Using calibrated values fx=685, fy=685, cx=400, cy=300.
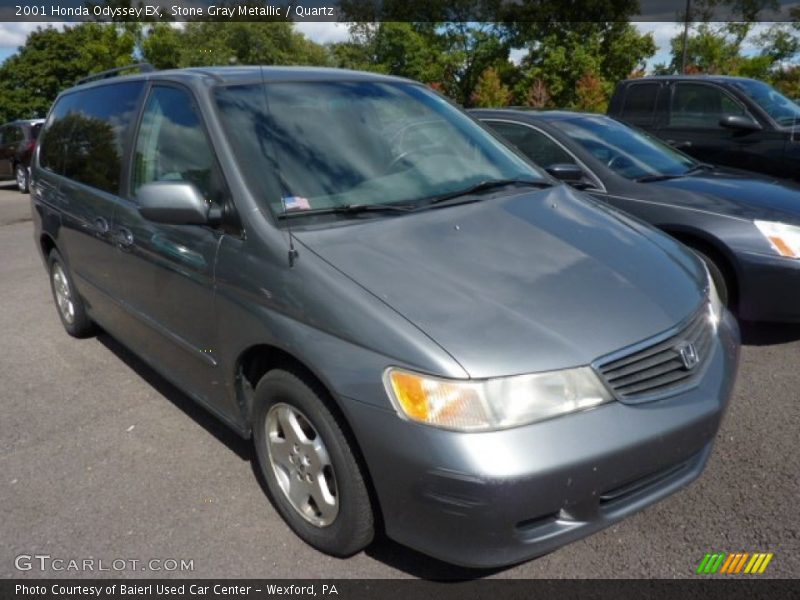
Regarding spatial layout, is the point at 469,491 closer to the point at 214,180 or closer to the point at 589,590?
the point at 589,590

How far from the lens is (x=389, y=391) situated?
2.09 m

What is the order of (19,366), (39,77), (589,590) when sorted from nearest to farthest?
(589,590), (19,366), (39,77)

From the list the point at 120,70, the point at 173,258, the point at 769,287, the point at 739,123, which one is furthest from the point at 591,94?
the point at 173,258

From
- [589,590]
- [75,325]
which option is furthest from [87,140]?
[589,590]

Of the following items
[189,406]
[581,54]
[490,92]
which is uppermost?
[581,54]

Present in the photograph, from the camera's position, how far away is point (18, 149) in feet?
51.3

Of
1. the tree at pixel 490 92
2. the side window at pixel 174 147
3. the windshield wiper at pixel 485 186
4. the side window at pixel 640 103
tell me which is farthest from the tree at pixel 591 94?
the side window at pixel 174 147

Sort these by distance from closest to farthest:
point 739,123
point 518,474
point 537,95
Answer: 1. point 518,474
2. point 739,123
3. point 537,95

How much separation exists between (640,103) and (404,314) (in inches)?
277

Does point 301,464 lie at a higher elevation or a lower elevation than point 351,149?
lower

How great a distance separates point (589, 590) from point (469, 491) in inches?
28.4

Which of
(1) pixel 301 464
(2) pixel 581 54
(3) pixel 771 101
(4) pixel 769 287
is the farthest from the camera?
(2) pixel 581 54

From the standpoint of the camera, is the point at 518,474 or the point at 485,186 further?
the point at 485,186

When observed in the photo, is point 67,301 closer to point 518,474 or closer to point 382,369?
point 382,369
